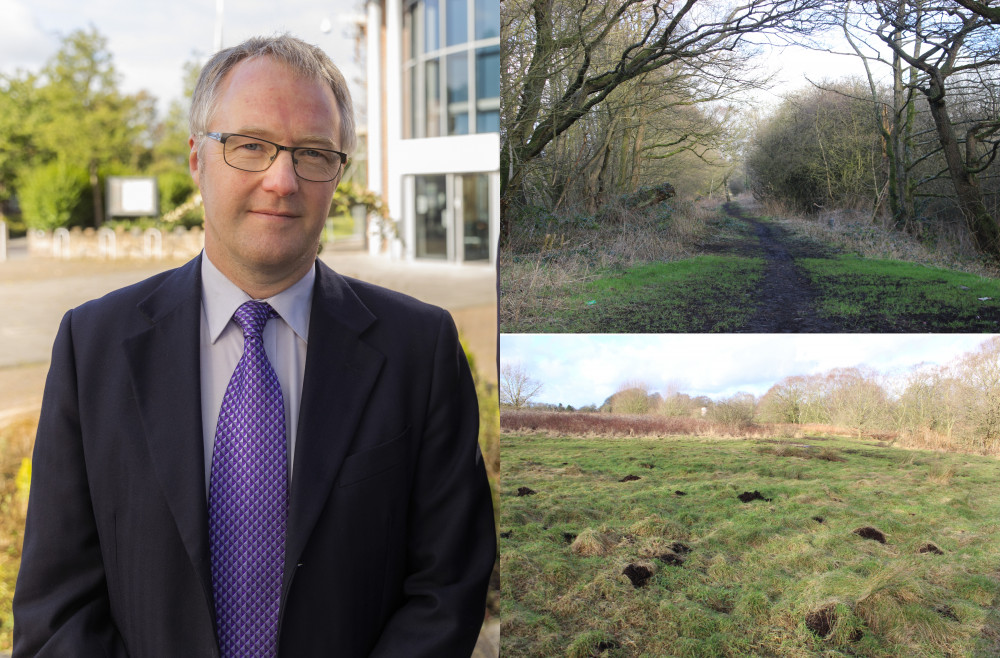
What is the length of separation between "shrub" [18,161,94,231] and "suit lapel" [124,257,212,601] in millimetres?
26878

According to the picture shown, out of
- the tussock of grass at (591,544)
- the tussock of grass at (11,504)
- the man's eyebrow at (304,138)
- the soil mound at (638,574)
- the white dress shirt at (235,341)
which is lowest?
the tussock of grass at (11,504)

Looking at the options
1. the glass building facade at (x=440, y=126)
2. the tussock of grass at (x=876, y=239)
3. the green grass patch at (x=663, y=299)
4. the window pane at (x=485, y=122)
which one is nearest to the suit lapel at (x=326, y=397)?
the green grass patch at (x=663, y=299)

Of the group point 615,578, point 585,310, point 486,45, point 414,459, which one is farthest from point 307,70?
point 486,45

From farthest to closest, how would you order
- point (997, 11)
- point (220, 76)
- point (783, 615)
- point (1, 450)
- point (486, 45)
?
point (486, 45) < point (1, 450) < point (783, 615) < point (997, 11) < point (220, 76)

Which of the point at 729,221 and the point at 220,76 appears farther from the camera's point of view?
the point at 729,221

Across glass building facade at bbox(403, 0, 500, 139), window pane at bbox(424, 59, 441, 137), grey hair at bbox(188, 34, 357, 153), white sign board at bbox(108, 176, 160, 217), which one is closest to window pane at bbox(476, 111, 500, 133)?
glass building facade at bbox(403, 0, 500, 139)

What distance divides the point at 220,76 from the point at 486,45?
19.5m

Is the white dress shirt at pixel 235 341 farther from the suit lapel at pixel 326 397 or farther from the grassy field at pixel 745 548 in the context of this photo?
the grassy field at pixel 745 548

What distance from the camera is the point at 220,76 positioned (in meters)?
1.51

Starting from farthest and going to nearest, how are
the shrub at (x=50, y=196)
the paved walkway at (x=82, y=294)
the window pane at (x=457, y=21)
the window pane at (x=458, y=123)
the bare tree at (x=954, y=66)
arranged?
the shrub at (x=50, y=196) → the window pane at (x=458, y=123) → the window pane at (x=457, y=21) → the paved walkway at (x=82, y=294) → the bare tree at (x=954, y=66)

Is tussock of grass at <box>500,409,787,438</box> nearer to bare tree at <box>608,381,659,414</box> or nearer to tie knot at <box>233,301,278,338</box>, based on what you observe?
bare tree at <box>608,381,659,414</box>

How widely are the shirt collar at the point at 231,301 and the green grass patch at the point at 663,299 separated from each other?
2.19 ft

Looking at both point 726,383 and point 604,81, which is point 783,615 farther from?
point 604,81

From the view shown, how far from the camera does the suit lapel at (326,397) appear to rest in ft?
4.61
